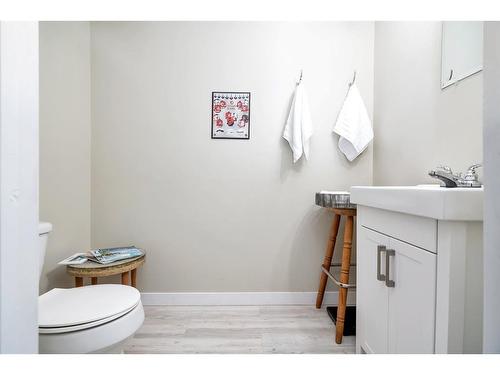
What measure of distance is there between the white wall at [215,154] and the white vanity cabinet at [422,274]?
0.91 metres

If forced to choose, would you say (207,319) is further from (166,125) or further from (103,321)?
(166,125)

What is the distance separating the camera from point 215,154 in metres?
1.97

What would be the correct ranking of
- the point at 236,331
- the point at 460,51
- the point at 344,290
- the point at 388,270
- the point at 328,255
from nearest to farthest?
1. the point at 388,270
2. the point at 460,51
3. the point at 344,290
4. the point at 236,331
5. the point at 328,255

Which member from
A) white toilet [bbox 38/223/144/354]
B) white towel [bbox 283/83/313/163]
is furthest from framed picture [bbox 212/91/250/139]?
white toilet [bbox 38/223/144/354]

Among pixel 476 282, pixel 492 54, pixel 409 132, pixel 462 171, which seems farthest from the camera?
pixel 409 132

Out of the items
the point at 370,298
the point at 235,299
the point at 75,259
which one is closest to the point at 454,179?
the point at 370,298

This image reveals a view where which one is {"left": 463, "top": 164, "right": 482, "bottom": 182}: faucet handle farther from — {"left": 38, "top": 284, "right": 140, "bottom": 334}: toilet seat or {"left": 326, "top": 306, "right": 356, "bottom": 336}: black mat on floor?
{"left": 38, "top": 284, "right": 140, "bottom": 334}: toilet seat

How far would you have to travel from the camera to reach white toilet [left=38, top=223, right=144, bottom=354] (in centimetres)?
91

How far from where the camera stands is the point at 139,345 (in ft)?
4.82

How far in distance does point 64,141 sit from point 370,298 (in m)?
1.91

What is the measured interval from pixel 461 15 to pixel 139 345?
1.79 m

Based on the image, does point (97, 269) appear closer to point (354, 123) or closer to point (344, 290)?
point (344, 290)

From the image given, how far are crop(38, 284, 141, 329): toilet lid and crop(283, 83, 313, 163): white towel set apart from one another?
1.34 meters

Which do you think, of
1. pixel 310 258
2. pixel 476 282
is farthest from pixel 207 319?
pixel 476 282
